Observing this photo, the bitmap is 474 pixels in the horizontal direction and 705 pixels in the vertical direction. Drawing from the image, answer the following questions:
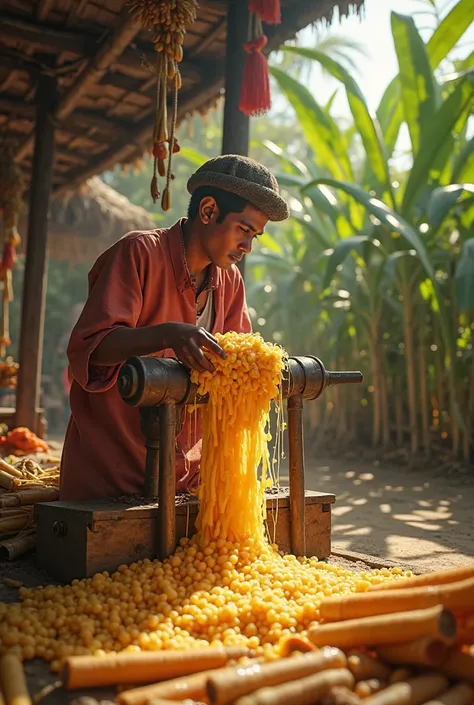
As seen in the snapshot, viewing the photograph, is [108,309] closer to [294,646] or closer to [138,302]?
[138,302]

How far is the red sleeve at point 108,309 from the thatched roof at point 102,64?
230 centimetres

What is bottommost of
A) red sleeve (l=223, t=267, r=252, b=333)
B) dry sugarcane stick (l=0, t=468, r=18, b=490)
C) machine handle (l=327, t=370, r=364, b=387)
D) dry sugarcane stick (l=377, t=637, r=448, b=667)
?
dry sugarcane stick (l=377, t=637, r=448, b=667)

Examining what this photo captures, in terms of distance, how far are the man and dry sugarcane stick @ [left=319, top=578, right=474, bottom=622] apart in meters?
0.92

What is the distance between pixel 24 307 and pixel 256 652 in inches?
195

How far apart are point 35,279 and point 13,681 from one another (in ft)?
16.4

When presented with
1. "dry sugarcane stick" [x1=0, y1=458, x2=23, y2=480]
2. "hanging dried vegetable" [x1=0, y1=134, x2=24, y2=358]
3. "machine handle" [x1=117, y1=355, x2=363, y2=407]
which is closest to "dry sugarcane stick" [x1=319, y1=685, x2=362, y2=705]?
"machine handle" [x1=117, y1=355, x2=363, y2=407]

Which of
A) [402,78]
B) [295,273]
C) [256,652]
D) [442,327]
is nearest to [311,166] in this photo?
[295,273]

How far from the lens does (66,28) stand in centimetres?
521

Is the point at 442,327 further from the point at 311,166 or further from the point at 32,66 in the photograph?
the point at 32,66

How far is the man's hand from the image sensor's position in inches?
91.0

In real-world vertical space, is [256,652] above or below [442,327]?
below

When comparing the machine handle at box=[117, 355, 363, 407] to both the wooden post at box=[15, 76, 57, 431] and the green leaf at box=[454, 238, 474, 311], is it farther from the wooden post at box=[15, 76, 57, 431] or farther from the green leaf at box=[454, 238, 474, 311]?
the wooden post at box=[15, 76, 57, 431]

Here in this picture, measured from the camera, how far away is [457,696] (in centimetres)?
166

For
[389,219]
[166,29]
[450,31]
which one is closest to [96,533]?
[166,29]
